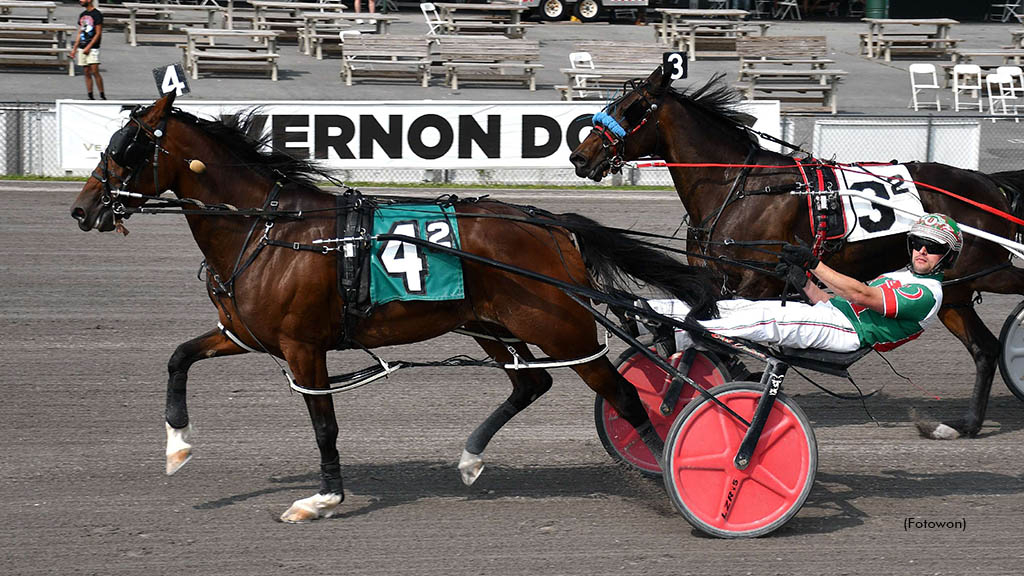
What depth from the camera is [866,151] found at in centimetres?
1466

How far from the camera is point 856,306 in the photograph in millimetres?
5148

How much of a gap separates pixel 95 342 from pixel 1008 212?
608 centimetres

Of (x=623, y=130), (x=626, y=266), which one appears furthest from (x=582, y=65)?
(x=626, y=266)

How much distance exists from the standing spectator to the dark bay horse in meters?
13.9

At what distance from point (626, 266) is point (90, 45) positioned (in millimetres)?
15457

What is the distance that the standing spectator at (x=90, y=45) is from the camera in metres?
18.4

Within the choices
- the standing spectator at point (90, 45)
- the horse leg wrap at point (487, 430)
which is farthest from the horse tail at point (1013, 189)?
the standing spectator at point (90, 45)

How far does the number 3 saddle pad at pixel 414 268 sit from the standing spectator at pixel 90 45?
14.8 metres

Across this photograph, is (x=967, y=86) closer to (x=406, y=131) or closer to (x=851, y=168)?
(x=406, y=131)

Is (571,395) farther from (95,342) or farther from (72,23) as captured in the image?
(72,23)

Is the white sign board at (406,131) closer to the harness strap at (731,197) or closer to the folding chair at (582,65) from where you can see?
the folding chair at (582,65)

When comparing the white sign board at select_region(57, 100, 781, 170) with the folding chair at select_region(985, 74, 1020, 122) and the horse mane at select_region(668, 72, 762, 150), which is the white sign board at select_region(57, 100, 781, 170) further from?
the folding chair at select_region(985, 74, 1020, 122)

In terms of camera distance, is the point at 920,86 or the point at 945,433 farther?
the point at 920,86

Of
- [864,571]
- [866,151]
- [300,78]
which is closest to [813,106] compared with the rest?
[866,151]
